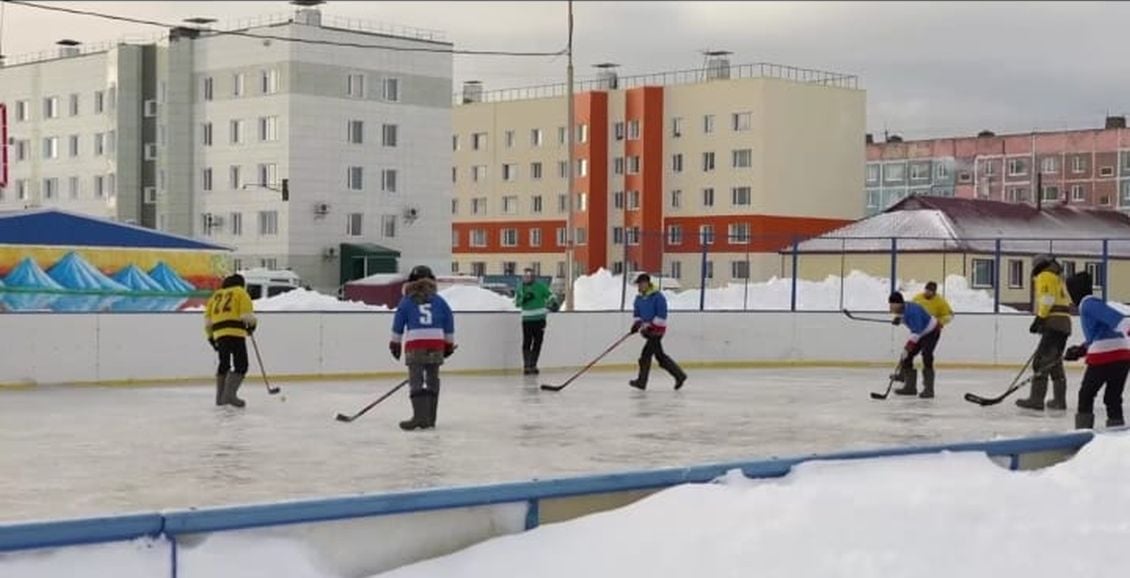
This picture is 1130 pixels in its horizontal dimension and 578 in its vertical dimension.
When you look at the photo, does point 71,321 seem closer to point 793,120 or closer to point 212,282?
point 212,282

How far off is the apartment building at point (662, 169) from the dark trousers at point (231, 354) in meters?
36.7

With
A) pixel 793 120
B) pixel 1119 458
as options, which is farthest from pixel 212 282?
pixel 793 120

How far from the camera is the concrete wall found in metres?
15.0

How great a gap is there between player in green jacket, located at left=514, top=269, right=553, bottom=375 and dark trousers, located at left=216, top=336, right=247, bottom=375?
191 inches

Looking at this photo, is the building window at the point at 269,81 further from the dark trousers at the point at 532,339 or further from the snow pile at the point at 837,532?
the snow pile at the point at 837,532

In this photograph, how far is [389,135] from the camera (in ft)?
160

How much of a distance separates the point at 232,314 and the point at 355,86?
36207 mm

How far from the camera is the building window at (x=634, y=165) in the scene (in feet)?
190

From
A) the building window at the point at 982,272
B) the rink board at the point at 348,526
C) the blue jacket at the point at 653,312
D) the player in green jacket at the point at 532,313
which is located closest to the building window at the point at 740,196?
the building window at the point at 982,272

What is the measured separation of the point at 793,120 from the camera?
54.1 m

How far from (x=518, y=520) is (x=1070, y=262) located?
31601 mm

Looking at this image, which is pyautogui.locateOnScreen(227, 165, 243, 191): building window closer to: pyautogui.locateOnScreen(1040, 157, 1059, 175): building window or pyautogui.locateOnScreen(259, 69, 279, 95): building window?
pyautogui.locateOnScreen(259, 69, 279, 95): building window

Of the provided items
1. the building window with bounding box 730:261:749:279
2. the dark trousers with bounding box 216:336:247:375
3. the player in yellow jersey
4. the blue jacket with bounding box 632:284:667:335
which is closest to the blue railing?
the player in yellow jersey

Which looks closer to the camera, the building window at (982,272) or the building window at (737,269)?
the building window at (982,272)
